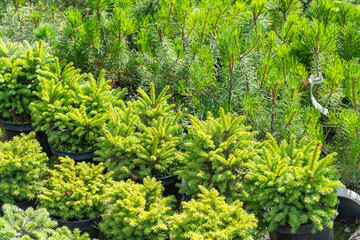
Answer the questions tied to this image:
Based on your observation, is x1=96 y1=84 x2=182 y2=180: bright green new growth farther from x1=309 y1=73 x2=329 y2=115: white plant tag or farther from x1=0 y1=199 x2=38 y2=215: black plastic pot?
x1=309 y1=73 x2=329 y2=115: white plant tag

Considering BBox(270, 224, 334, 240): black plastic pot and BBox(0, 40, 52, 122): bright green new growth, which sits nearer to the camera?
BBox(270, 224, 334, 240): black plastic pot

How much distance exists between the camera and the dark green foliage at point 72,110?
3.43 metres

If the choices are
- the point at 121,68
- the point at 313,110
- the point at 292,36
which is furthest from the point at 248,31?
the point at 121,68

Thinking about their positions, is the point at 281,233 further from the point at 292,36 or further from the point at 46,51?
the point at 46,51

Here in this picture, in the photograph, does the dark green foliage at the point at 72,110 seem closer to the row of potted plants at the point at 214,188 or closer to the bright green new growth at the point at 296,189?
the row of potted plants at the point at 214,188

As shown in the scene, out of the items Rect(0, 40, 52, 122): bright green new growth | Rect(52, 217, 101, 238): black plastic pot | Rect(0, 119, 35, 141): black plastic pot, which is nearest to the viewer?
Rect(52, 217, 101, 238): black plastic pot

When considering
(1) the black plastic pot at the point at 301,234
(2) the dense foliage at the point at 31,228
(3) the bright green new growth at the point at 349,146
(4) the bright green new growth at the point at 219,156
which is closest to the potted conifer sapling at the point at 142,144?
(4) the bright green new growth at the point at 219,156

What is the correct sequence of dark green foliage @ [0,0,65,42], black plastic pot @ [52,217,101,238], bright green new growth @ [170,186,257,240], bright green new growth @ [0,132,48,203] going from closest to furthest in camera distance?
1. bright green new growth @ [170,186,257,240]
2. black plastic pot @ [52,217,101,238]
3. bright green new growth @ [0,132,48,203]
4. dark green foliage @ [0,0,65,42]

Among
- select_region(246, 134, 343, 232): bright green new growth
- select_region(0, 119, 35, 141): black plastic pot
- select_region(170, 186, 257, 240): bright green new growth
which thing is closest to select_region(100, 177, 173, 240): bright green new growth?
select_region(170, 186, 257, 240): bright green new growth

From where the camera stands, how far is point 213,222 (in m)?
2.55

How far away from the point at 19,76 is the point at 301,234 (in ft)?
9.33

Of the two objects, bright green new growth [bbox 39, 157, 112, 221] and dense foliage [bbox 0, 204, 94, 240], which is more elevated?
bright green new growth [bbox 39, 157, 112, 221]

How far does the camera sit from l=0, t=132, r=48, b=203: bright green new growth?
312cm

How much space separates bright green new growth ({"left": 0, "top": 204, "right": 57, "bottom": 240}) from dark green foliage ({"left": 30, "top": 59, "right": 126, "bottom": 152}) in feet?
2.64
